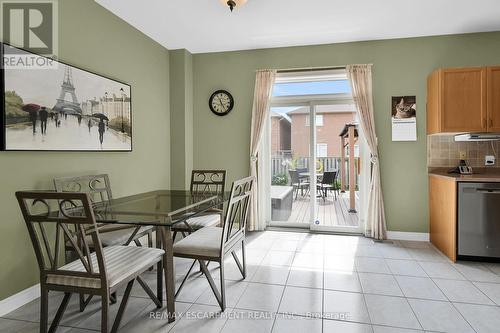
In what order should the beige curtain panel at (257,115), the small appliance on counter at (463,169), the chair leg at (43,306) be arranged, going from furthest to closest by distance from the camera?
the beige curtain panel at (257,115) → the small appliance on counter at (463,169) → the chair leg at (43,306)

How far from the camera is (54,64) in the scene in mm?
2443

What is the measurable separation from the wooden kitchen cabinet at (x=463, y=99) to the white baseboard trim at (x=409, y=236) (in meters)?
1.43

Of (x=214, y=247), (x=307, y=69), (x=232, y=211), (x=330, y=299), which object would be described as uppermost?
(x=307, y=69)

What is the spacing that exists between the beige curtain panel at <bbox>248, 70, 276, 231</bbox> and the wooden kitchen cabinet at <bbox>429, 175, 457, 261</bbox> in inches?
92.5

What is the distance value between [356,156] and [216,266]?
8.51ft

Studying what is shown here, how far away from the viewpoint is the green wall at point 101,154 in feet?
7.17

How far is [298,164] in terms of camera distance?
442cm

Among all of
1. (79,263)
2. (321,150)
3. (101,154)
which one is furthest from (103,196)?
(321,150)

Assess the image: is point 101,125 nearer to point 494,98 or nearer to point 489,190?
point 489,190

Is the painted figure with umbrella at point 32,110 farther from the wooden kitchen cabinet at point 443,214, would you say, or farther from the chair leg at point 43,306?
the wooden kitchen cabinet at point 443,214

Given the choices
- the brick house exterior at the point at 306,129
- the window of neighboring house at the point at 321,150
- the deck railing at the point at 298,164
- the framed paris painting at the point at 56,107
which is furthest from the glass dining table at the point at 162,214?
the window of neighboring house at the point at 321,150

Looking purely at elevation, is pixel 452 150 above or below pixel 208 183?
above

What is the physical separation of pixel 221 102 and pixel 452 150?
10.8ft

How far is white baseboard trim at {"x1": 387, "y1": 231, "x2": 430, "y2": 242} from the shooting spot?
12.6ft
